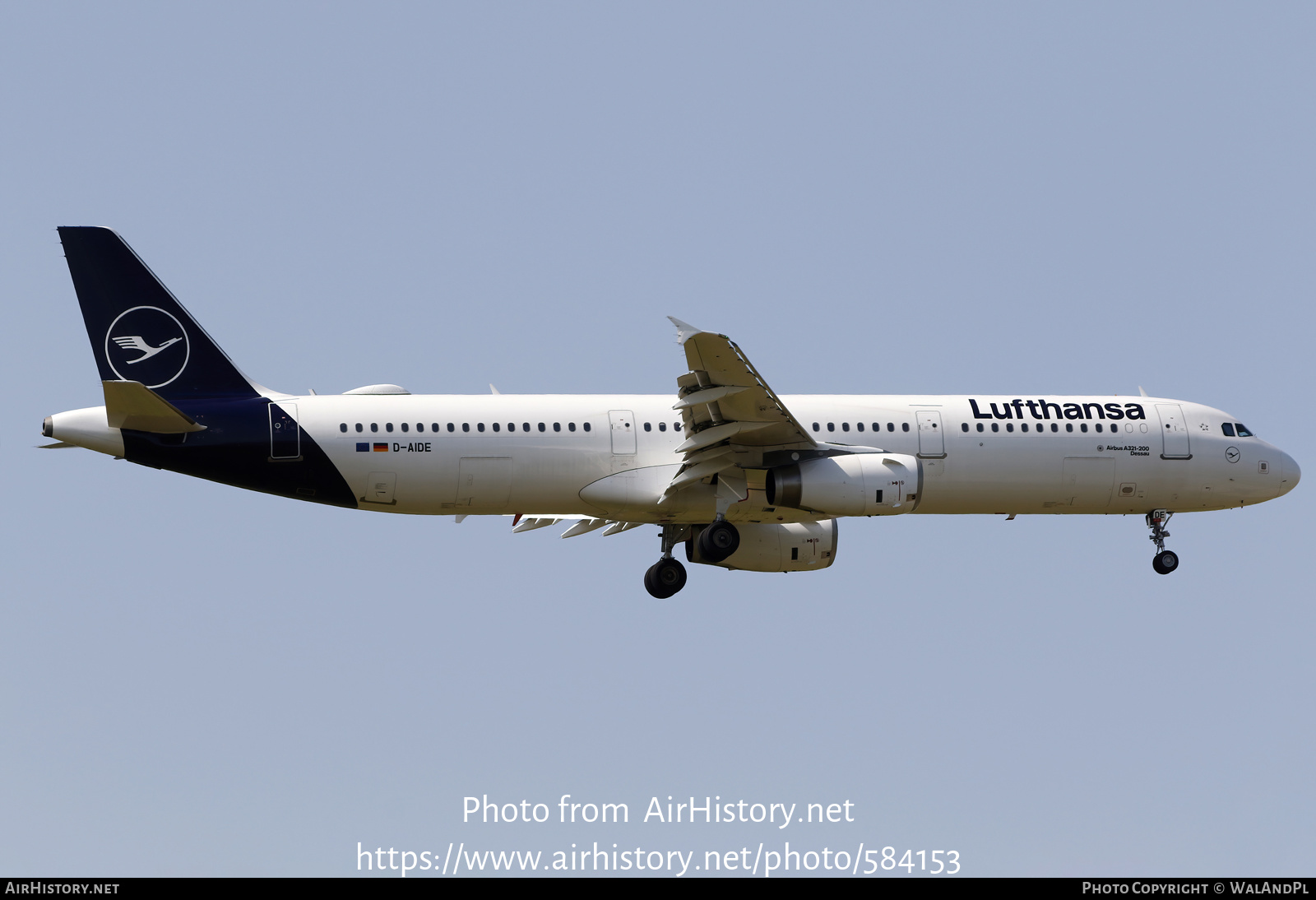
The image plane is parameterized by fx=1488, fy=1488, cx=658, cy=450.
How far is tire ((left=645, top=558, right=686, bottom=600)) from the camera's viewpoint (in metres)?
32.5

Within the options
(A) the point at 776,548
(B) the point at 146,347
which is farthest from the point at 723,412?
(B) the point at 146,347

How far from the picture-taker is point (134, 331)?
28.8 m

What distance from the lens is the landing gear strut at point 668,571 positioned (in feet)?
107

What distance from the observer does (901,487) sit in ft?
94.4

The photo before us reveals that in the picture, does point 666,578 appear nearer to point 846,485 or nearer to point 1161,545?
point 846,485

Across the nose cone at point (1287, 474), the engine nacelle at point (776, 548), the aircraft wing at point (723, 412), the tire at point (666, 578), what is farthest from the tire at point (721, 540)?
the nose cone at point (1287, 474)

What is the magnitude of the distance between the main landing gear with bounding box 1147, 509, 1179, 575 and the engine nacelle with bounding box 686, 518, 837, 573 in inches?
293

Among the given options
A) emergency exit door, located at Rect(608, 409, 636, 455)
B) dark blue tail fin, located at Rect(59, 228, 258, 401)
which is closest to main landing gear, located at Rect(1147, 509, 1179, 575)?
emergency exit door, located at Rect(608, 409, 636, 455)

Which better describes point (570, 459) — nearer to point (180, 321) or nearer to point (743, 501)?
point (743, 501)

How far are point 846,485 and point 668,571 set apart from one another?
5645 millimetres

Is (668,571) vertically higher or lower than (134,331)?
lower

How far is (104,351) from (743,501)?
12.8 metres

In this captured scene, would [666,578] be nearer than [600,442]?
No

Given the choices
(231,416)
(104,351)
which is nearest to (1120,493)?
(231,416)
